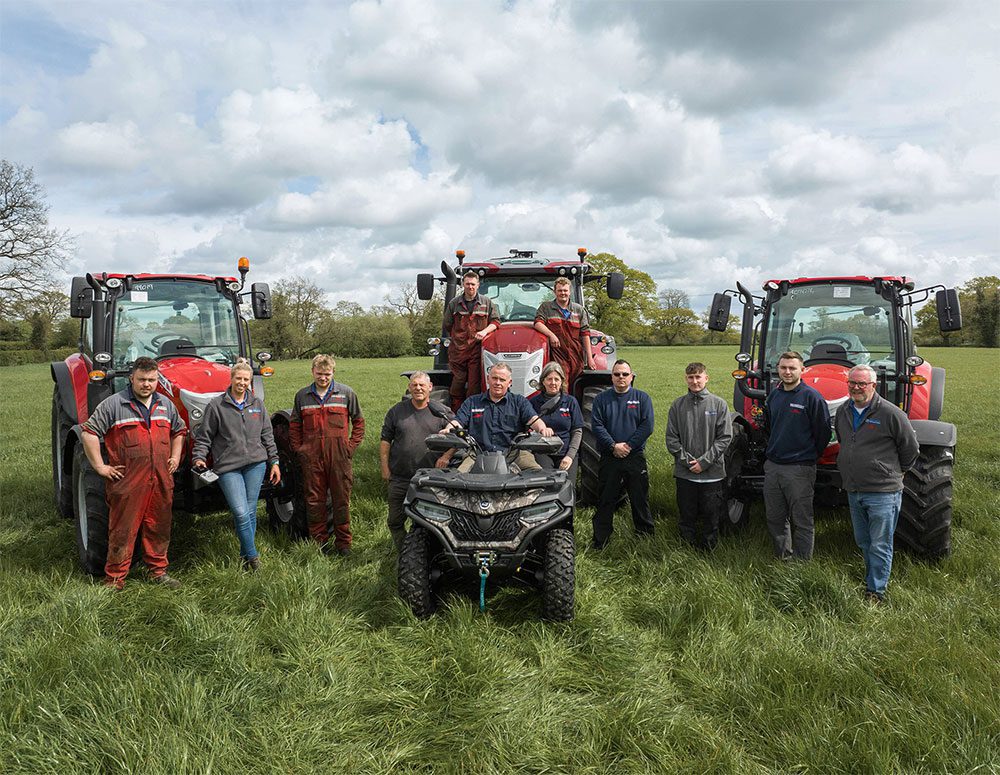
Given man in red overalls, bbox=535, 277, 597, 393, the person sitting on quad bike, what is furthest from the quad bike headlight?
man in red overalls, bbox=535, 277, 597, 393

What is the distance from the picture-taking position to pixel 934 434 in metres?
5.09

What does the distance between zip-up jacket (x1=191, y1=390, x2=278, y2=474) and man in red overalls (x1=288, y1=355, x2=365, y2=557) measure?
0.42 metres

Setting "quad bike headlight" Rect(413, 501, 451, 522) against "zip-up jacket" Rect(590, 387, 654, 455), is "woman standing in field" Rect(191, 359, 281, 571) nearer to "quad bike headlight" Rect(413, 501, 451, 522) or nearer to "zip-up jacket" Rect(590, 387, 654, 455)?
"quad bike headlight" Rect(413, 501, 451, 522)

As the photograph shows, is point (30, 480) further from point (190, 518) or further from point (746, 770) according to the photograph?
point (746, 770)

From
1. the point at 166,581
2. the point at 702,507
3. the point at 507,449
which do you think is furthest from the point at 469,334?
the point at 166,581

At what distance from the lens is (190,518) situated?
6891 mm

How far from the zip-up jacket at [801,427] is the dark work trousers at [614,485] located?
110 cm

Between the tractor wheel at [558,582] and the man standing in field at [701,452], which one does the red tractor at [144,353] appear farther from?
the man standing in field at [701,452]

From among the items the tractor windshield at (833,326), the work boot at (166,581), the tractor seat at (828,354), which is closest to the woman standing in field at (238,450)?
the work boot at (166,581)

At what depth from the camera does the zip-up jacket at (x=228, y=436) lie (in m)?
5.25

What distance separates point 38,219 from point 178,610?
1293 inches

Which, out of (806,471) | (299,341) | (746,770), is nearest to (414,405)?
(806,471)

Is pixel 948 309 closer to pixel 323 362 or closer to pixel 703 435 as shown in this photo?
pixel 703 435

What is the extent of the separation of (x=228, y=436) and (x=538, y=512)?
252 cm
